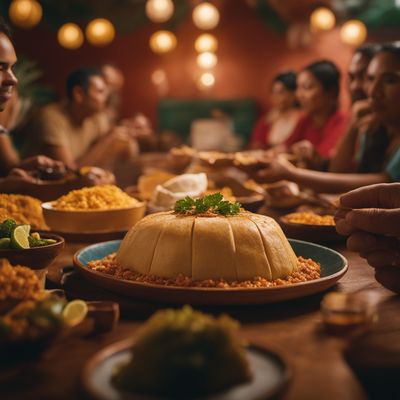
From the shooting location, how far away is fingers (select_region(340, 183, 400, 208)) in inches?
81.9

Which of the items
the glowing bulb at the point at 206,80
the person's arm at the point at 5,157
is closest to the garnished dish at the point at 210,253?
the person's arm at the point at 5,157

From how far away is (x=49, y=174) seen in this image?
3.21 metres

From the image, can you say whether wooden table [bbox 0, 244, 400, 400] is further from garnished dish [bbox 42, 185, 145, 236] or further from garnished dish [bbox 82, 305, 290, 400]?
garnished dish [bbox 42, 185, 145, 236]

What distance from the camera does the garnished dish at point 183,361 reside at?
1.05 metres

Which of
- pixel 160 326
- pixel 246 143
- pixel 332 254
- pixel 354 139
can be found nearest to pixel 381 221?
Answer: pixel 332 254

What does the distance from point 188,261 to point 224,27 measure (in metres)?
12.3

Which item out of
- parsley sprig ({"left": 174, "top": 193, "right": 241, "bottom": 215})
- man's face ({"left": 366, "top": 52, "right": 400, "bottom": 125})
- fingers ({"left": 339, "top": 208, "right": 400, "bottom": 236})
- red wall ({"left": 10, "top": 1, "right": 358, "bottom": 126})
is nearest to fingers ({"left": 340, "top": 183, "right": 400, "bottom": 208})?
fingers ({"left": 339, "top": 208, "right": 400, "bottom": 236})

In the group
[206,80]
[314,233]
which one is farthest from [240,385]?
[206,80]

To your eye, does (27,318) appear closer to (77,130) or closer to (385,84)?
(385,84)

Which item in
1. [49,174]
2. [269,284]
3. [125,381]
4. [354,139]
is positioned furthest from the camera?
[354,139]

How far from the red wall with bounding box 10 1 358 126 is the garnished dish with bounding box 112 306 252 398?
12078mm

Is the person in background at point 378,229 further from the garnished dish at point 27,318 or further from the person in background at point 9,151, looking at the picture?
the person in background at point 9,151

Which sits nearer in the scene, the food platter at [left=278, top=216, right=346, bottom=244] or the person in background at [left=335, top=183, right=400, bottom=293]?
the person in background at [left=335, top=183, right=400, bottom=293]

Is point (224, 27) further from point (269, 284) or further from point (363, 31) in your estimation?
point (269, 284)
